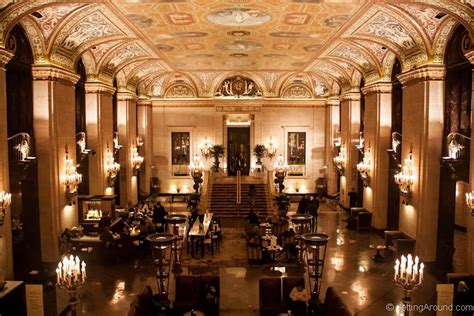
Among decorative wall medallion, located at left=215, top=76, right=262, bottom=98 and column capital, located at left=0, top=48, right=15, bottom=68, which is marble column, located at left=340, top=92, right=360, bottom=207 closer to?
decorative wall medallion, located at left=215, top=76, right=262, bottom=98

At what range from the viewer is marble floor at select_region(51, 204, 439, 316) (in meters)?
10.8

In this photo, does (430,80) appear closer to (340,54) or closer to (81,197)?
(340,54)

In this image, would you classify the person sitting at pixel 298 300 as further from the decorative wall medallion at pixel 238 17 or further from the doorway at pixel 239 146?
the doorway at pixel 239 146

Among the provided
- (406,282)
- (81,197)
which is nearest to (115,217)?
(81,197)

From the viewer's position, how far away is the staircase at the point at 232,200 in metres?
22.2

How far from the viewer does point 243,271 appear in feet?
44.8

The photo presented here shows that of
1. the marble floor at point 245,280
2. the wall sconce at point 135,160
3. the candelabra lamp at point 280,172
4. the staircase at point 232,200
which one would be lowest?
the marble floor at point 245,280

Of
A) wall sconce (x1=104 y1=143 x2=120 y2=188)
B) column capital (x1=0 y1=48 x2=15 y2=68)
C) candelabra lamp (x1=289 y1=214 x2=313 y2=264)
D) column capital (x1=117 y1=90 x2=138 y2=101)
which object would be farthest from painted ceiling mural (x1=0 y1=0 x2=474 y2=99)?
candelabra lamp (x1=289 y1=214 x2=313 y2=264)

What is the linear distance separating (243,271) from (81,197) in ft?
23.4

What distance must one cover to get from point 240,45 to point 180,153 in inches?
479

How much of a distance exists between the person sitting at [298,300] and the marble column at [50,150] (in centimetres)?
788

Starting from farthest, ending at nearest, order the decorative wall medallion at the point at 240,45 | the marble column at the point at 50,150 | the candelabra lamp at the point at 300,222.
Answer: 1. the decorative wall medallion at the point at 240,45
2. the marble column at the point at 50,150
3. the candelabra lamp at the point at 300,222

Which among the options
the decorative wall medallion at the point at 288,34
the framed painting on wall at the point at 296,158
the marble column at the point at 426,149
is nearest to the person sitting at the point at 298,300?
the marble column at the point at 426,149

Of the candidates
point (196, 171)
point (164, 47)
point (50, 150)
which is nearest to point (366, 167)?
point (164, 47)
